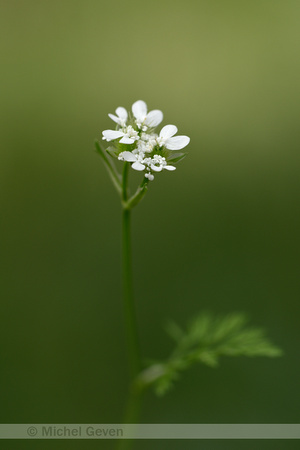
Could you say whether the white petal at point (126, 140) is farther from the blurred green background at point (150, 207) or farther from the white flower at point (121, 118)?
the blurred green background at point (150, 207)

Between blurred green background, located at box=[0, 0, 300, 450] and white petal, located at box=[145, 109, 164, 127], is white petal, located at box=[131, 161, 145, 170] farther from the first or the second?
blurred green background, located at box=[0, 0, 300, 450]

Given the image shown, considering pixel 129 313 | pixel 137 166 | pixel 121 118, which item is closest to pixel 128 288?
pixel 129 313

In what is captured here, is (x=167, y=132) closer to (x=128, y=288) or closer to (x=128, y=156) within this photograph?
(x=128, y=156)

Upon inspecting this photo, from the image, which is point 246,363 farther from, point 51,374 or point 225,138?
point 225,138

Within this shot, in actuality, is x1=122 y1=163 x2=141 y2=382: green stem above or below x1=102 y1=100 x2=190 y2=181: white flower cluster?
below

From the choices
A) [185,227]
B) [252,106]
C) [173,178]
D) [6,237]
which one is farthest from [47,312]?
[252,106]

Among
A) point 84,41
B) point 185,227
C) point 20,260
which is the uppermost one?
point 84,41

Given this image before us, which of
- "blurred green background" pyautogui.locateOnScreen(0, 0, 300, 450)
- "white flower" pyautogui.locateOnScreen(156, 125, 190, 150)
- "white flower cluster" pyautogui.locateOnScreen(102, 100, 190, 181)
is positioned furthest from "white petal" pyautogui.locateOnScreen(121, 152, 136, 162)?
"blurred green background" pyautogui.locateOnScreen(0, 0, 300, 450)
